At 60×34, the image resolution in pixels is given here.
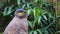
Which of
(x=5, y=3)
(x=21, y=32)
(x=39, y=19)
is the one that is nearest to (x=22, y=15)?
(x=21, y=32)

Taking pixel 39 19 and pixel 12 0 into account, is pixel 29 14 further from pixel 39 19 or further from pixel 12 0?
pixel 12 0

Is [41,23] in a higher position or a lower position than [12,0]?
lower

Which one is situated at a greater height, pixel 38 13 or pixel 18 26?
pixel 18 26

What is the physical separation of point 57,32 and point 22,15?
5.58ft

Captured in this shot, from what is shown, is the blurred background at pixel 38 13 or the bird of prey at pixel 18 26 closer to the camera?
the bird of prey at pixel 18 26

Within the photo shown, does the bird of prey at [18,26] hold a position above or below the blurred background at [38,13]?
above

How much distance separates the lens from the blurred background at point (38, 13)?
405cm

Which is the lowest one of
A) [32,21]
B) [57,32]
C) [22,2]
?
[57,32]

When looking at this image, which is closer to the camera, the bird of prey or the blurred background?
the bird of prey

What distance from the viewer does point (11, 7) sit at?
4383mm

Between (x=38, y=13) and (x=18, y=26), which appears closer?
(x=18, y=26)

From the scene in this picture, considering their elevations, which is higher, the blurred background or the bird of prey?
the bird of prey

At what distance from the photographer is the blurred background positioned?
160 inches

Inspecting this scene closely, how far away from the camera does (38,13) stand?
405cm
